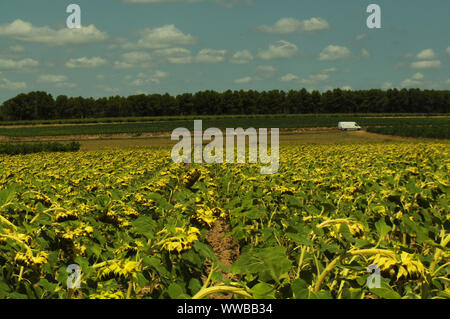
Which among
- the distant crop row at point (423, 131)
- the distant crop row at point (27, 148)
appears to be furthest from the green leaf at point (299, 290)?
the distant crop row at point (423, 131)

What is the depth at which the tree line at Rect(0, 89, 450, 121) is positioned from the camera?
141125 mm

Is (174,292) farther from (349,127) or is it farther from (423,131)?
(349,127)

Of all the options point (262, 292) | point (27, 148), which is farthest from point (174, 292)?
point (27, 148)

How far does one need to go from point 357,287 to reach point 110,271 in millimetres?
1475

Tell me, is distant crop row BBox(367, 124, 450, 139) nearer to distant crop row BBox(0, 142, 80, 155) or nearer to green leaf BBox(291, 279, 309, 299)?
distant crop row BBox(0, 142, 80, 155)

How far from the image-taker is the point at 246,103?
143 meters

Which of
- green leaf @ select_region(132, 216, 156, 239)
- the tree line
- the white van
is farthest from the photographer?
the tree line

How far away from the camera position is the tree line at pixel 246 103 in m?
141

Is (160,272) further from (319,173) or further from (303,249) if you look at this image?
(319,173)

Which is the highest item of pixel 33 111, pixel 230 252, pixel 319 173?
pixel 33 111

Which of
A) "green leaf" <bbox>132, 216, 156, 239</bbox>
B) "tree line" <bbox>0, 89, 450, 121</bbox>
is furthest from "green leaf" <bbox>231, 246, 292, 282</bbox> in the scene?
"tree line" <bbox>0, 89, 450, 121</bbox>

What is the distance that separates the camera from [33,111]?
13562 centimetres

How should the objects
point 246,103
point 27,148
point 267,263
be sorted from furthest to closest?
point 246,103, point 27,148, point 267,263
